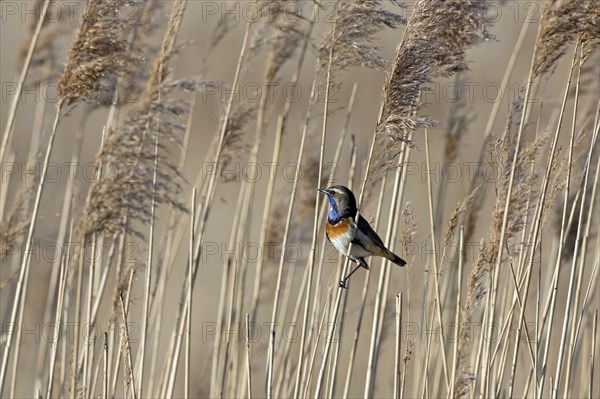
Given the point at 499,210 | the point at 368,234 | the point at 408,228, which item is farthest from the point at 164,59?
the point at 499,210

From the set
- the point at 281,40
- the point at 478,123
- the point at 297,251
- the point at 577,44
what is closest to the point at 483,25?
the point at 577,44

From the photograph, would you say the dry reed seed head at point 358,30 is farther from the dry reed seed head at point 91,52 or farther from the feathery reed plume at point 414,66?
the dry reed seed head at point 91,52

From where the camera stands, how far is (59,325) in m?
4.18

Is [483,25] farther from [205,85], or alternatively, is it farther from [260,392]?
[260,392]

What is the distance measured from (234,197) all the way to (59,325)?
5105 mm

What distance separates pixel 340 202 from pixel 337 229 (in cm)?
13

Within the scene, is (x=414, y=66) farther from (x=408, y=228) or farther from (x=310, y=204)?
(x=310, y=204)

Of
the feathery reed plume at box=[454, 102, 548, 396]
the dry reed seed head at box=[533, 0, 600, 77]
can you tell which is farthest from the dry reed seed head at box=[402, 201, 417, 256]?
the dry reed seed head at box=[533, 0, 600, 77]

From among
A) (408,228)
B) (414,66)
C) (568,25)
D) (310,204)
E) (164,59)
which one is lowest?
(408,228)

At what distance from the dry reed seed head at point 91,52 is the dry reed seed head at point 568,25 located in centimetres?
191

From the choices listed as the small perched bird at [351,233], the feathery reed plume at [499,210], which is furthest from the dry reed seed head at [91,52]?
the feathery reed plume at [499,210]

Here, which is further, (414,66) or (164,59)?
(164,59)

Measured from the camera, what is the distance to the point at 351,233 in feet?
14.3

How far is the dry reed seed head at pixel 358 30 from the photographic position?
4078 millimetres
